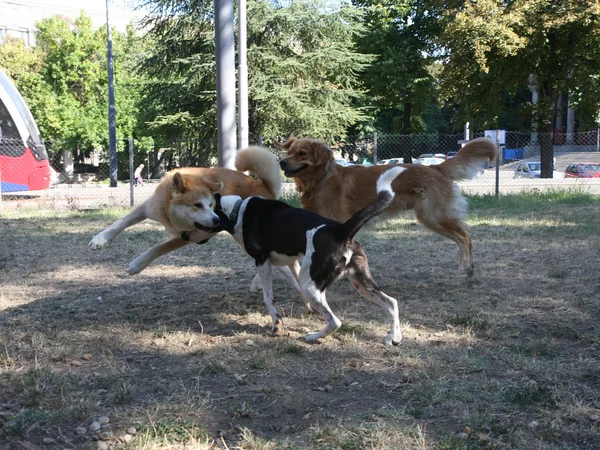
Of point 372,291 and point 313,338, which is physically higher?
point 372,291

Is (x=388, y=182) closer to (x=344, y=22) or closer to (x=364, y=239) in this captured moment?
(x=364, y=239)

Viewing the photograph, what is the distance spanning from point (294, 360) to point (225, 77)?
5818 millimetres

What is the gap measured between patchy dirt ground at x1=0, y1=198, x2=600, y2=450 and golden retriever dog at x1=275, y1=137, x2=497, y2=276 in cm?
60

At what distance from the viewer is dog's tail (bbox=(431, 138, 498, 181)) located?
6.43m

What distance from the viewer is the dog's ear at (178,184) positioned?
480cm

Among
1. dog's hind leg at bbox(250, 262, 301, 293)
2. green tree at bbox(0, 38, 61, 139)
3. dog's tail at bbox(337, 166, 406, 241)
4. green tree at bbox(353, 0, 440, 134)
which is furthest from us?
green tree at bbox(0, 38, 61, 139)

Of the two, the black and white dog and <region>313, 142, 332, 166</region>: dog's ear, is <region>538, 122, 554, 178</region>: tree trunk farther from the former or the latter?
the black and white dog

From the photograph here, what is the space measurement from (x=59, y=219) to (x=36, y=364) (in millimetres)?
8710

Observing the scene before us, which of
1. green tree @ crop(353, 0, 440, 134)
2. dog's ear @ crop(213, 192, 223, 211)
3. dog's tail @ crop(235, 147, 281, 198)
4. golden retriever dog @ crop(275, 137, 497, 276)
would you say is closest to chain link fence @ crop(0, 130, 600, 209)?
golden retriever dog @ crop(275, 137, 497, 276)

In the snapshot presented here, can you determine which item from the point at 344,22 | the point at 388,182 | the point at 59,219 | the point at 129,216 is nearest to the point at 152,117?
the point at 344,22

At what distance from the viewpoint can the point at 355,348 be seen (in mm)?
3947

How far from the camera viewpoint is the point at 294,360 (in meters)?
3.73

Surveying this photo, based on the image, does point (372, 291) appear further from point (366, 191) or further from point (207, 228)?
point (366, 191)

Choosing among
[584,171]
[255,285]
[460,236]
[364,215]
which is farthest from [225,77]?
[584,171]
